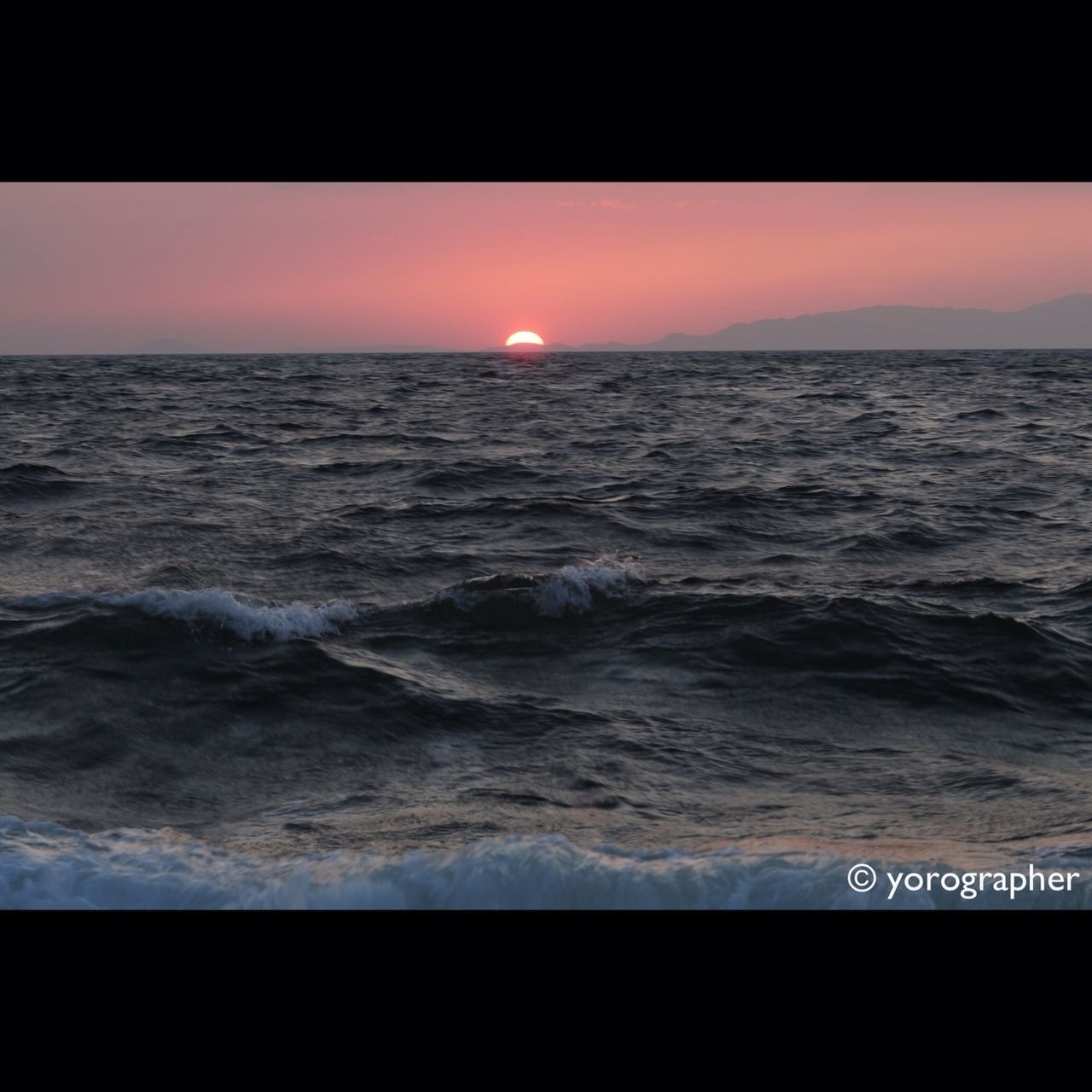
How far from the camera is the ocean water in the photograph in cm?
399

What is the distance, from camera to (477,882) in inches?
139

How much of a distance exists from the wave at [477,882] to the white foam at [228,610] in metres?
4.28

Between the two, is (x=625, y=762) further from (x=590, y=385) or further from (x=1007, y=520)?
(x=590, y=385)

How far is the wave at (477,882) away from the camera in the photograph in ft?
11.1

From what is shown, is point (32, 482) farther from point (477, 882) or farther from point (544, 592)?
point (477, 882)

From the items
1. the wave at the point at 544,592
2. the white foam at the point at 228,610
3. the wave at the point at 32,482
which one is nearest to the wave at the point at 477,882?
the white foam at the point at 228,610

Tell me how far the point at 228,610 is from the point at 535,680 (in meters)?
2.94

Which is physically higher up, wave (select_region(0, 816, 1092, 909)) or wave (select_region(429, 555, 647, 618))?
wave (select_region(429, 555, 647, 618))

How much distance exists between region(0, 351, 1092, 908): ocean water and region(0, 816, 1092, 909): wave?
0.01 meters

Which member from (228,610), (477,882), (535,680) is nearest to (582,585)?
(535,680)

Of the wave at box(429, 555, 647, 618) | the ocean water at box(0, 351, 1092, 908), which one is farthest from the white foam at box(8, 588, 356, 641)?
the wave at box(429, 555, 647, 618)

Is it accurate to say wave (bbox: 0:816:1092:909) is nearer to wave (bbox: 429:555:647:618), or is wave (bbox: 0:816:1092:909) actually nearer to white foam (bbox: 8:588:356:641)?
white foam (bbox: 8:588:356:641)
